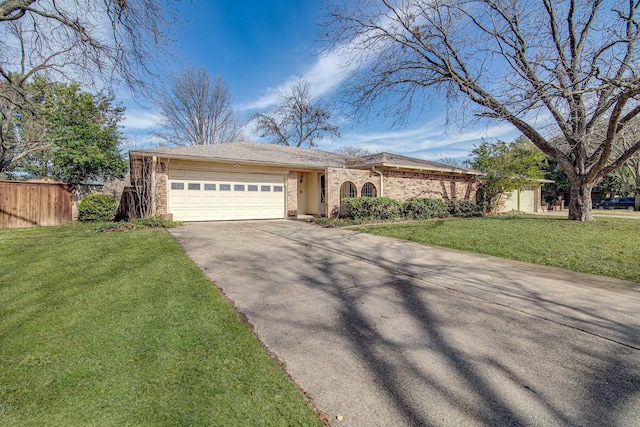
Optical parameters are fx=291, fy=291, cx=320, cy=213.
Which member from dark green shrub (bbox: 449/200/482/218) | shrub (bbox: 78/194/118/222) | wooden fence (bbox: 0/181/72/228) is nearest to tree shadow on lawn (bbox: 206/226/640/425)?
shrub (bbox: 78/194/118/222)

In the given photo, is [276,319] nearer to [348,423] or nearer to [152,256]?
[348,423]

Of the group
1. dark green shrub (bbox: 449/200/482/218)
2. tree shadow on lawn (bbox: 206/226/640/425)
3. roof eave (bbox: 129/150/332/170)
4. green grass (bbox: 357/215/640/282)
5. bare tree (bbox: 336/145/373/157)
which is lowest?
tree shadow on lawn (bbox: 206/226/640/425)

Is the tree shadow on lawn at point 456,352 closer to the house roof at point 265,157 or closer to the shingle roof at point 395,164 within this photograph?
the house roof at point 265,157

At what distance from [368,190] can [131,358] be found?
41.3 ft

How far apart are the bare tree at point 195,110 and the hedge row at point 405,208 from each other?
58.5ft

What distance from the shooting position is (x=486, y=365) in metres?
2.42

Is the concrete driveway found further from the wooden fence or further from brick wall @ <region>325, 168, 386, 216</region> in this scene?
the wooden fence

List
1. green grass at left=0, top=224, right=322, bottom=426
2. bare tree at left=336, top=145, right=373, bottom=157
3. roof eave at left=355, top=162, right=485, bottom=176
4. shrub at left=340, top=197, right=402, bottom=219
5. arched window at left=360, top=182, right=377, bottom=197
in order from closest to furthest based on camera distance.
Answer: green grass at left=0, top=224, right=322, bottom=426 < shrub at left=340, top=197, right=402, bottom=219 < roof eave at left=355, top=162, right=485, bottom=176 < arched window at left=360, top=182, right=377, bottom=197 < bare tree at left=336, top=145, right=373, bottom=157

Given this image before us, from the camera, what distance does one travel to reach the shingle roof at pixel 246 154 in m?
11.5

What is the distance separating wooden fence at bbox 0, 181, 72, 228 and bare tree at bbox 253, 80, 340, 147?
712 inches

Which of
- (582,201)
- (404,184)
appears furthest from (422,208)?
(582,201)

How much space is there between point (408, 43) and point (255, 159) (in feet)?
25.4

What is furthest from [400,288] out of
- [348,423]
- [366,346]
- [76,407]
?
[76,407]

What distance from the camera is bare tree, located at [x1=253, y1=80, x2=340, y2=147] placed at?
27.3 meters
